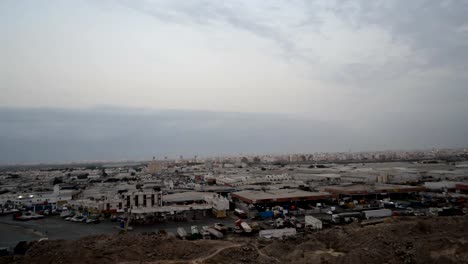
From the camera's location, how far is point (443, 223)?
10.5 meters

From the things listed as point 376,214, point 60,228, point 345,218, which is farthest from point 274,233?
point 60,228

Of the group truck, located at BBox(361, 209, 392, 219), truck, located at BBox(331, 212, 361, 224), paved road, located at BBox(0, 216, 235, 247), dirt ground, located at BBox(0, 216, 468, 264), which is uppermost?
dirt ground, located at BBox(0, 216, 468, 264)

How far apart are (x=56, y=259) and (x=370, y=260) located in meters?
7.30

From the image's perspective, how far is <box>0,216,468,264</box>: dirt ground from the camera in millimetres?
7806

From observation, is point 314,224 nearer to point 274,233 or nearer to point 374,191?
point 274,233

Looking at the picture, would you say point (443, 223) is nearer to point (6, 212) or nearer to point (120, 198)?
point (120, 198)

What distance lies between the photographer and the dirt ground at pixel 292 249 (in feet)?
25.6

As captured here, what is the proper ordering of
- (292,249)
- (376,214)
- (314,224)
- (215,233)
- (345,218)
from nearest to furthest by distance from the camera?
(292,249), (215,233), (314,224), (345,218), (376,214)

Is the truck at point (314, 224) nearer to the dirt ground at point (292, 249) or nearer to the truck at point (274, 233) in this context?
the truck at point (274, 233)

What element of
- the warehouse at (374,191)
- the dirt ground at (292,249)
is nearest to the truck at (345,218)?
the dirt ground at (292,249)

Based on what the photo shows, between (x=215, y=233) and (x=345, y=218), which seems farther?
(x=345, y=218)

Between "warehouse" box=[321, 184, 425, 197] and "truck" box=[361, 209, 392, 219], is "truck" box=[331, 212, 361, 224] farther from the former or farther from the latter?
"warehouse" box=[321, 184, 425, 197]

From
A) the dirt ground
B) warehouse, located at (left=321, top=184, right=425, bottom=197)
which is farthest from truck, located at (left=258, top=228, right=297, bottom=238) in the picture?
warehouse, located at (left=321, top=184, right=425, bottom=197)

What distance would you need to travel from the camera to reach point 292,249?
30.3 feet
